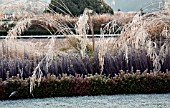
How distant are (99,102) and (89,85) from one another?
469mm

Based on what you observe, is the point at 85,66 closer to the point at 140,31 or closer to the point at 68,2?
the point at 140,31

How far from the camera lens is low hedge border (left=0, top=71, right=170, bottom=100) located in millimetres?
5090

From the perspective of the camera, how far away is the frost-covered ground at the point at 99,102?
4.57 meters

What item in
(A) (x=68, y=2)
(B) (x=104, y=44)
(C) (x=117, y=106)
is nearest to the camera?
(C) (x=117, y=106)

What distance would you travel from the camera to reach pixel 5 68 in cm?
560

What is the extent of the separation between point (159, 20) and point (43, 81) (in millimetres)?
2213

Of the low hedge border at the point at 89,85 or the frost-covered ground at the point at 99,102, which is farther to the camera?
the low hedge border at the point at 89,85

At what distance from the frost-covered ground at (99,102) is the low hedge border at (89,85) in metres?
0.12

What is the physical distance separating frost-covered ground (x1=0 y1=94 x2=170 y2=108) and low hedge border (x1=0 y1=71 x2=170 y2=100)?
0.40 ft

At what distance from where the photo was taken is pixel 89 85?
17.0 feet

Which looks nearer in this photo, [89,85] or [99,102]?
[99,102]

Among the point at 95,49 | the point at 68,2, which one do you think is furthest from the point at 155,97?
the point at 68,2

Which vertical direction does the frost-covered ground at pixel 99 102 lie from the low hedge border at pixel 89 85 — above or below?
below

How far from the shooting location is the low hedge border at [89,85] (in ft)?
16.7
